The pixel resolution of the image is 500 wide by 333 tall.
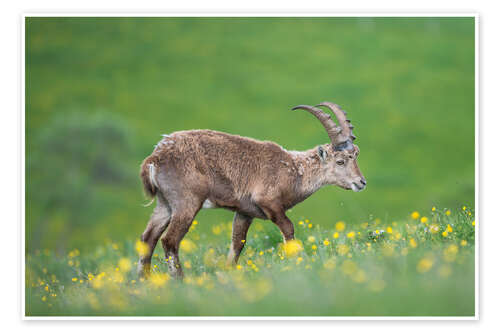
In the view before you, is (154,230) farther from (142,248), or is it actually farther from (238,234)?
(238,234)

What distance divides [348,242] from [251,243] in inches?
72.6

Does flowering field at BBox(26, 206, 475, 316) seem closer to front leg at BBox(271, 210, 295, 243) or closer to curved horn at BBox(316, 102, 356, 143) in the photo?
front leg at BBox(271, 210, 295, 243)

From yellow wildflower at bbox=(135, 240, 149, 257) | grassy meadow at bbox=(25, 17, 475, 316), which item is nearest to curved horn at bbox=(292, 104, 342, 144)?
grassy meadow at bbox=(25, 17, 475, 316)

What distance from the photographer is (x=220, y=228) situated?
920cm

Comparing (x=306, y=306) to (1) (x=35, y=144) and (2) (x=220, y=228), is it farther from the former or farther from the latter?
(1) (x=35, y=144)

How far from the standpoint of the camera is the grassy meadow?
4.72m

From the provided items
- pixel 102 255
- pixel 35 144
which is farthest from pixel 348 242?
pixel 35 144

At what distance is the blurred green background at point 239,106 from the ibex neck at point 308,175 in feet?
11.7

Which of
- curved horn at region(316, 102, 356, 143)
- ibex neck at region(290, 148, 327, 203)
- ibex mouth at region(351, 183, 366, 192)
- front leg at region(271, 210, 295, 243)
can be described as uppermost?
curved horn at region(316, 102, 356, 143)

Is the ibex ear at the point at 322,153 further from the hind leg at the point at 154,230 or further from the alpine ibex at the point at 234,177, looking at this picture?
the hind leg at the point at 154,230

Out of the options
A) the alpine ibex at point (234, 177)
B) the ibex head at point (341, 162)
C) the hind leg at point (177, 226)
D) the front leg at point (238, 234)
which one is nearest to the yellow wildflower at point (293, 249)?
the alpine ibex at point (234, 177)

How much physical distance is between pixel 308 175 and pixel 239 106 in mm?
13964

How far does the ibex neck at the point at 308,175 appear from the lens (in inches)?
276

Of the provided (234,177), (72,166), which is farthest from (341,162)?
(72,166)
